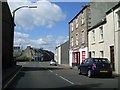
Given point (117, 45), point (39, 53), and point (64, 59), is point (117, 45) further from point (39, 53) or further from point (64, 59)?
point (39, 53)

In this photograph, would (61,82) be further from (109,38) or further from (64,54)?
(64,54)

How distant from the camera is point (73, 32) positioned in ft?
184

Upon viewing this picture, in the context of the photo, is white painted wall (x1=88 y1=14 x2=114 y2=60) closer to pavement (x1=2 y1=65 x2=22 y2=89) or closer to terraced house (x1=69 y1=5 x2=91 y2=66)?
terraced house (x1=69 y1=5 x2=91 y2=66)

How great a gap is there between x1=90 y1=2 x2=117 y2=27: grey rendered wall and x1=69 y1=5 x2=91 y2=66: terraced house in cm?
67

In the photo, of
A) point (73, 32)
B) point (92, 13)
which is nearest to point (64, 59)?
point (73, 32)

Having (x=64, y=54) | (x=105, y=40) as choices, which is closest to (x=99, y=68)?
(x=105, y=40)

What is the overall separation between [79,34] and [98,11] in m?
7.00

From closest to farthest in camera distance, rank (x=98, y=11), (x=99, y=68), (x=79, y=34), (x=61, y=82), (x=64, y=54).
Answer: (x=61, y=82), (x=99, y=68), (x=98, y=11), (x=79, y=34), (x=64, y=54)

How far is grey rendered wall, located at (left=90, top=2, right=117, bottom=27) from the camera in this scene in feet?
143

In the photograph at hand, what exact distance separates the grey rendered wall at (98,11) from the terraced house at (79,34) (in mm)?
673

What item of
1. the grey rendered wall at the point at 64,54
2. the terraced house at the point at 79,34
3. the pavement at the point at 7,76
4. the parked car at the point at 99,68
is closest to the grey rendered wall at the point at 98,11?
the terraced house at the point at 79,34

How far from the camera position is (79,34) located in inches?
1971

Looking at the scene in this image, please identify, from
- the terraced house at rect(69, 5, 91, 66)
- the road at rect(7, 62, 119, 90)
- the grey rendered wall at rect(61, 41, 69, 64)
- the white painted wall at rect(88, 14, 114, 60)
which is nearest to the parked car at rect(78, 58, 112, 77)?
the road at rect(7, 62, 119, 90)

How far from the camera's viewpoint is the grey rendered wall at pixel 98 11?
43.5m
